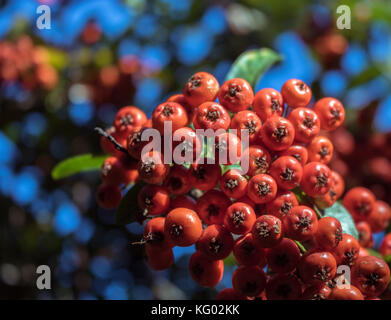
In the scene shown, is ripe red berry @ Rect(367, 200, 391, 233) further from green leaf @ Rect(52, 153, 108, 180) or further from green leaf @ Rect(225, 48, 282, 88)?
green leaf @ Rect(52, 153, 108, 180)

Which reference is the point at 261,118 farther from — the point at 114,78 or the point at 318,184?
the point at 114,78

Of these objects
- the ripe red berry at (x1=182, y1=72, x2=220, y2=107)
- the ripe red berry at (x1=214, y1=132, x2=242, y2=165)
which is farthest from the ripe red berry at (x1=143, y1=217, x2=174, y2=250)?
the ripe red berry at (x1=182, y1=72, x2=220, y2=107)

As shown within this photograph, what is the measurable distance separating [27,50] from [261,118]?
435cm

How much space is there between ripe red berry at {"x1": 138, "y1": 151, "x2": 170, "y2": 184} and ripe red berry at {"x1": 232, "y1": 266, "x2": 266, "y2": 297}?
629 mm

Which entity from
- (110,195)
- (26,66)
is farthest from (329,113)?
(26,66)

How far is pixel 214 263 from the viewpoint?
2.13m

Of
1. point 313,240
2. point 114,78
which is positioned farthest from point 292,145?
point 114,78

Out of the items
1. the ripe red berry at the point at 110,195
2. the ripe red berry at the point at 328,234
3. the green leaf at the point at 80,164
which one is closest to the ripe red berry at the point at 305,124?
the ripe red berry at the point at 328,234

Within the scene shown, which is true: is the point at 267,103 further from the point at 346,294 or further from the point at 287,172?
the point at 346,294

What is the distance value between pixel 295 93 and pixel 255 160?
50 centimetres

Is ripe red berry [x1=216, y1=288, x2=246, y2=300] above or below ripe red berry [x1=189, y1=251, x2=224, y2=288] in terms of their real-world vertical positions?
below

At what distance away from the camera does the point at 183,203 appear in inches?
85.0

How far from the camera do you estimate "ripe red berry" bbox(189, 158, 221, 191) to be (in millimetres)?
2086

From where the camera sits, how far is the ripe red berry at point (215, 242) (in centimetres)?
200
